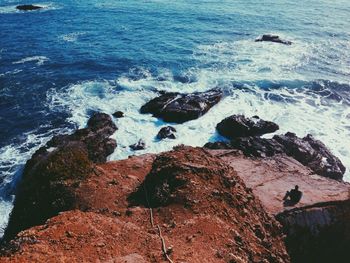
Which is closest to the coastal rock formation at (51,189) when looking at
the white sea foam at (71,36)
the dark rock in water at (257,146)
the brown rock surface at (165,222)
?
the brown rock surface at (165,222)

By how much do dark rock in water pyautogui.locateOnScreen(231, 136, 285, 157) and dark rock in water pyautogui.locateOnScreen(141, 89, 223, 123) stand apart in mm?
6028

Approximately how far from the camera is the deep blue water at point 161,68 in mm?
Result: 31422

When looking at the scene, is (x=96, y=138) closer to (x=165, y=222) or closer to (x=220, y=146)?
(x=220, y=146)

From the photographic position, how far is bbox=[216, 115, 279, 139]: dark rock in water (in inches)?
1180

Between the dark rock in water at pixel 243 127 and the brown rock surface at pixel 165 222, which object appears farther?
the dark rock in water at pixel 243 127

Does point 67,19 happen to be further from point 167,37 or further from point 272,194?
point 272,194

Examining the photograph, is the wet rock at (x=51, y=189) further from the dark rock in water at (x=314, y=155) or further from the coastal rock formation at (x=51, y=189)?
the dark rock in water at (x=314, y=155)

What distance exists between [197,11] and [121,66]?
29266mm

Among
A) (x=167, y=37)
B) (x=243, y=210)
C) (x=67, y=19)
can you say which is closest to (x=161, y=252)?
(x=243, y=210)

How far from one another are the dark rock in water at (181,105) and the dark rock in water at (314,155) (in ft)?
25.0

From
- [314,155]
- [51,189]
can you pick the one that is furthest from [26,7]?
[51,189]

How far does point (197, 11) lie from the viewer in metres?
67.6

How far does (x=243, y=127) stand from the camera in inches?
1182

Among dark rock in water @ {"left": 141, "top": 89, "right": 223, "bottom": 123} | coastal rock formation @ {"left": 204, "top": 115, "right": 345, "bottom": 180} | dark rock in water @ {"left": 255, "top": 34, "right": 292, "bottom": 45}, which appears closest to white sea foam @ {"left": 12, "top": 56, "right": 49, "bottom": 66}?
dark rock in water @ {"left": 141, "top": 89, "right": 223, "bottom": 123}
